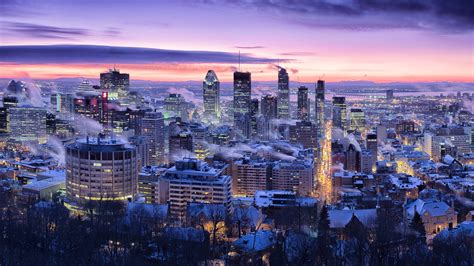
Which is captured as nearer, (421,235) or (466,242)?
(466,242)

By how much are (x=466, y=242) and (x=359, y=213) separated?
2.38 m

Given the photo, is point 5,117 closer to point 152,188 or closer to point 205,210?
point 152,188

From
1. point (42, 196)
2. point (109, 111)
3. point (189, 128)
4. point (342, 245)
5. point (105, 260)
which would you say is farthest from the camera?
point (109, 111)

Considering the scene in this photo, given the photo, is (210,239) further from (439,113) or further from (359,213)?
(439,113)

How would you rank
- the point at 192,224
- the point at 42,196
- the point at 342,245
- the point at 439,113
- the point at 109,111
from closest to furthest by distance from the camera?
1. the point at 342,245
2. the point at 192,224
3. the point at 42,196
4. the point at 109,111
5. the point at 439,113

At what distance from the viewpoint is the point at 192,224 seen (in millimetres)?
11047

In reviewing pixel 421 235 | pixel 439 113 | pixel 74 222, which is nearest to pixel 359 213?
pixel 421 235

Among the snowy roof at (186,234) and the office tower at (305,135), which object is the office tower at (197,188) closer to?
the snowy roof at (186,234)

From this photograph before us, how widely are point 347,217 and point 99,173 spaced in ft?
18.6

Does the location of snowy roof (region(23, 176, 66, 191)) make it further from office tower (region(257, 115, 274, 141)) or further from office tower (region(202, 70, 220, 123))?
office tower (region(202, 70, 220, 123))

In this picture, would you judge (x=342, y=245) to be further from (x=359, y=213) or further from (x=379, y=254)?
(x=359, y=213)

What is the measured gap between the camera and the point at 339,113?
118ft

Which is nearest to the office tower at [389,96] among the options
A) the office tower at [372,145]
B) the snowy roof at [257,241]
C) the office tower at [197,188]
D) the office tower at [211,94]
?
the office tower at [211,94]

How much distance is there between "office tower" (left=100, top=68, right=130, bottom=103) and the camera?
1464 inches
